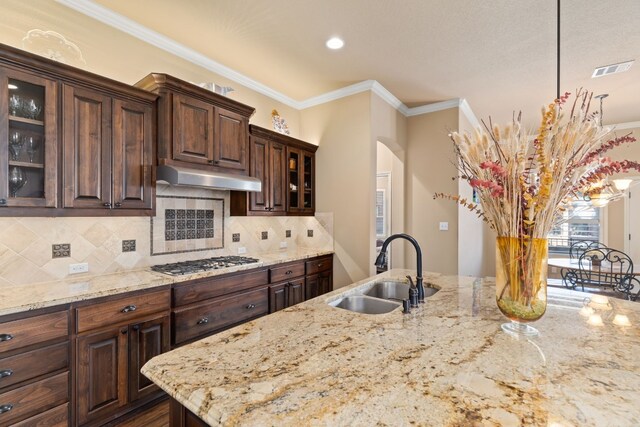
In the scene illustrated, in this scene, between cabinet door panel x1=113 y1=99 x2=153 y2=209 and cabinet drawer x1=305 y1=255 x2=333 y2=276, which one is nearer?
cabinet door panel x1=113 y1=99 x2=153 y2=209

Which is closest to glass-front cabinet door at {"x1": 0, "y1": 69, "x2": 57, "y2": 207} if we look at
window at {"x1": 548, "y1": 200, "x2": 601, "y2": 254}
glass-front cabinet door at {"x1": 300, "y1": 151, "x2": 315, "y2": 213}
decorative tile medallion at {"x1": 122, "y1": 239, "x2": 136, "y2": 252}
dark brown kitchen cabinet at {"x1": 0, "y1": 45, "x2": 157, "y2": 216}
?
dark brown kitchen cabinet at {"x1": 0, "y1": 45, "x2": 157, "y2": 216}

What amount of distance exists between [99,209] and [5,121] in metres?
0.68

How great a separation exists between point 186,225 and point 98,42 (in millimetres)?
1645

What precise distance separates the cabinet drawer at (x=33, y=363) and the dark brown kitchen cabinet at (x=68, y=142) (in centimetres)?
81

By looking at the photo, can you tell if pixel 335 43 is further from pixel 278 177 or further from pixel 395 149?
pixel 395 149

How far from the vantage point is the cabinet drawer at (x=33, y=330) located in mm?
1517

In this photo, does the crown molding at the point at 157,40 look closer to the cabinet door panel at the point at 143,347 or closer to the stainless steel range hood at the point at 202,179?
the stainless steel range hood at the point at 202,179

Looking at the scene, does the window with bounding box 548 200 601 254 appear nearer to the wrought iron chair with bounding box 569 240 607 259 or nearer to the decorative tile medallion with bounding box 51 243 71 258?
the wrought iron chair with bounding box 569 240 607 259

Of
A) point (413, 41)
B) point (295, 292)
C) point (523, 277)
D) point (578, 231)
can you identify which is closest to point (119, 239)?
point (295, 292)

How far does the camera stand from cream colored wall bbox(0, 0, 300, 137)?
6.69 feet

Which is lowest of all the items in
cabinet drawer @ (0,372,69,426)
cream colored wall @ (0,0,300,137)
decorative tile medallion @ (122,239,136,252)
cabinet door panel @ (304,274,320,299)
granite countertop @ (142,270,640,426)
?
cabinet drawer @ (0,372,69,426)

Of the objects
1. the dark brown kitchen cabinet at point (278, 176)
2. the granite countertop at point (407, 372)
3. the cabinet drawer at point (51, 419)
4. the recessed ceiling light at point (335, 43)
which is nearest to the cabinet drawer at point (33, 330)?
the cabinet drawer at point (51, 419)

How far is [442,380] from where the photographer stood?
862 mm

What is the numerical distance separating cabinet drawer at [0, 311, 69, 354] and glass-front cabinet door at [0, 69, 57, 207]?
2.29ft
